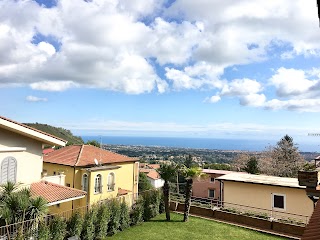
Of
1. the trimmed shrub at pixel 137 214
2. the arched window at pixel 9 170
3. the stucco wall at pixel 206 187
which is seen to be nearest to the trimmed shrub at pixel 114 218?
the trimmed shrub at pixel 137 214

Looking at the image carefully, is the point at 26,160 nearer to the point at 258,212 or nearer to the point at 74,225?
the point at 74,225

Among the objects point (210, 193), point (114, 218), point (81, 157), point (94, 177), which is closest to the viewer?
point (114, 218)

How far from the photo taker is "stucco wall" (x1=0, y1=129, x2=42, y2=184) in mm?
14703

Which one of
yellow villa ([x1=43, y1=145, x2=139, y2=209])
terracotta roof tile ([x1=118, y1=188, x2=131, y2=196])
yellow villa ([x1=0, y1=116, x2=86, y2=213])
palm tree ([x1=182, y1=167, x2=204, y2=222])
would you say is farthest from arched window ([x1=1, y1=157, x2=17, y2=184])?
terracotta roof tile ([x1=118, y1=188, x2=131, y2=196])

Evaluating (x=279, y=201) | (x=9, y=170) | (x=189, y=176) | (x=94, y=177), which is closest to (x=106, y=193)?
(x=94, y=177)

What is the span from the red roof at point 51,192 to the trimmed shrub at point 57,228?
102cm

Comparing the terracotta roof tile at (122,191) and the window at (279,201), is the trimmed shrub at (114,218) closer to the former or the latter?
the terracotta roof tile at (122,191)

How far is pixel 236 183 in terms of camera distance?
78.8 ft

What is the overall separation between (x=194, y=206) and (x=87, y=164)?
31.8 ft

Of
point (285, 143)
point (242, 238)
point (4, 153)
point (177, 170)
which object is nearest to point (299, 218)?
point (242, 238)

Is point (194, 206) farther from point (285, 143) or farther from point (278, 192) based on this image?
point (285, 143)

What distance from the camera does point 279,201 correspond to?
869 inches

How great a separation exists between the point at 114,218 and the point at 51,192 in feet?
14.4

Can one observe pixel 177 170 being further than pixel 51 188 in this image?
→ Yes
